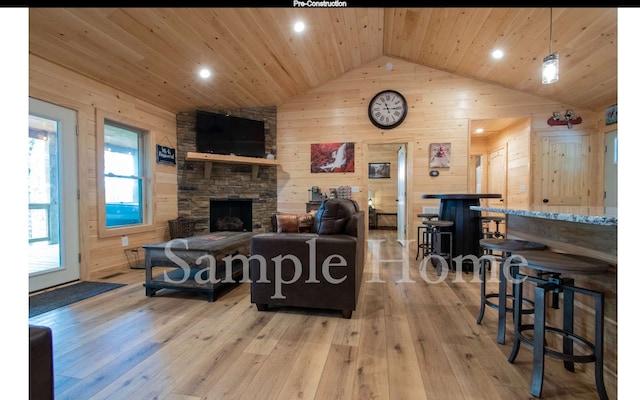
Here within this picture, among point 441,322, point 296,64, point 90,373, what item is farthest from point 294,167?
point 90,373

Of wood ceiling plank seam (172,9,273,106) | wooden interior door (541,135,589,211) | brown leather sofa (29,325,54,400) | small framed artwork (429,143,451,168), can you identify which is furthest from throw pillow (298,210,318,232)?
wooden interior door (541,135,589,211)

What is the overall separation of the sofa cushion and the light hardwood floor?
0.74m

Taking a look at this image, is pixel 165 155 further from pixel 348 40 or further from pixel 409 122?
pixel 409 122

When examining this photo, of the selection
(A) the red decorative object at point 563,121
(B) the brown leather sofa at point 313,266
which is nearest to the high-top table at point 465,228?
(B) the brown leather sofa at point 313,266

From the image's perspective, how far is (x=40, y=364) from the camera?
27.6 inches

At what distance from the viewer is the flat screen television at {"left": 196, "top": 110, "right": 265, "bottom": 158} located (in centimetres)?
486

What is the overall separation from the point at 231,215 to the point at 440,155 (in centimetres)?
416

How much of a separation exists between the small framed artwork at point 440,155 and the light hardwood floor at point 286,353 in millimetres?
2850

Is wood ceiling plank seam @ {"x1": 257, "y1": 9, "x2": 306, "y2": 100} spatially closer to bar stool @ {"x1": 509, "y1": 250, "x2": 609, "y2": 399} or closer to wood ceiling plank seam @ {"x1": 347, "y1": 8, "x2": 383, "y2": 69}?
wood ceiling plank seam @ {"x1": 347, "y1": 8, "x2": 383, "y2": 69}

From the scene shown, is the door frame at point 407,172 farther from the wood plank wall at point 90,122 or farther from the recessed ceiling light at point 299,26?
the wood plank wall at point 90,122

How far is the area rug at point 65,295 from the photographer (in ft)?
8.09

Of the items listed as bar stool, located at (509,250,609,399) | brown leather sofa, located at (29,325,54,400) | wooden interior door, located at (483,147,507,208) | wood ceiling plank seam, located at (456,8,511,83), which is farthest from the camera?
wooden interior door, located at (483,147,507,208)

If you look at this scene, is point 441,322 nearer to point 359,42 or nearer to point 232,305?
point 232,305
